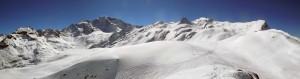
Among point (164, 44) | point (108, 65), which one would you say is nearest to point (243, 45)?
point (164, 44)

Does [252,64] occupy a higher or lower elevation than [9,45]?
lower

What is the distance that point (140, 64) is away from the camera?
34750 mm

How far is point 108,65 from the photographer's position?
3581 cm

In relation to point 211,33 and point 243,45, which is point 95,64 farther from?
point 211,33

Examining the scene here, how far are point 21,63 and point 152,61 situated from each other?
29685 mm

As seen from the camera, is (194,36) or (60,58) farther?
(194,36)

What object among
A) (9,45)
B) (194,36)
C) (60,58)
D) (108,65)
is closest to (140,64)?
(108,65)

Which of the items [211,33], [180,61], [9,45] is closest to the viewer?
[180,61]

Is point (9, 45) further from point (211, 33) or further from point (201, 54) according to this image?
point (211, 33)

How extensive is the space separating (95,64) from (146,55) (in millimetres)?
7914

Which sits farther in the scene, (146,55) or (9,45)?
(9,45)

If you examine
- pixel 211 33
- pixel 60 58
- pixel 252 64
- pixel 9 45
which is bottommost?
pixel 252 64

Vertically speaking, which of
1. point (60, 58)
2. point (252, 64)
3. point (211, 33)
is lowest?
point (252, 64)

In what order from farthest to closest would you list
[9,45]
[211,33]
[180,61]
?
[211,33] < [9,45] < [180,61]
